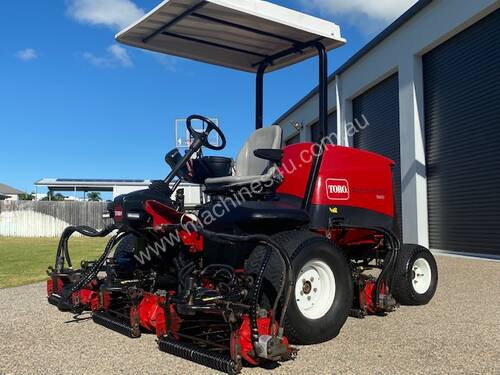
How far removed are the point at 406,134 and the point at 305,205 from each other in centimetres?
947

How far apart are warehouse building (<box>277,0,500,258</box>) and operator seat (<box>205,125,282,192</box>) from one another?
4.35 meters

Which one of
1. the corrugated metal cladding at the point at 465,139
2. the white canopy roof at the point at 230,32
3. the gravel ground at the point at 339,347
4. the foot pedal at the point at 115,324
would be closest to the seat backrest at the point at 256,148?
the white canopy roof at the point at 230,32

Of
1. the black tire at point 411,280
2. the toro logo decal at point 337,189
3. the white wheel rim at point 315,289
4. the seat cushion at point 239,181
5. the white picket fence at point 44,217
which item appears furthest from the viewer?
the white picket fence at point 44,217

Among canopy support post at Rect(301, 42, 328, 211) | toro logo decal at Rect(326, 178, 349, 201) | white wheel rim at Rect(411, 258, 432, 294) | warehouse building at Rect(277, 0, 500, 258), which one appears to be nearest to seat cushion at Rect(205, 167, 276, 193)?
canopy support post at Rect(301, 42, 328, 211)

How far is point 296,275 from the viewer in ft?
12.4

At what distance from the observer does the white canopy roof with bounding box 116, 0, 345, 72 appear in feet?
14.5

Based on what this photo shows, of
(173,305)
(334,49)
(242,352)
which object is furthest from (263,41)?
(242,352)

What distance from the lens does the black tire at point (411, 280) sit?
545 cm

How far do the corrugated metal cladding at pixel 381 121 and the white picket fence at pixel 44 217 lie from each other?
55.4 feet

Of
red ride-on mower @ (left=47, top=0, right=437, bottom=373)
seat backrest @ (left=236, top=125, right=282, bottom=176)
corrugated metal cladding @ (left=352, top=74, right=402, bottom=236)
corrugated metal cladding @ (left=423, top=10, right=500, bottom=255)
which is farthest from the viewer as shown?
corrugated metal cladding @ (left=352, top=74, right=402, bottom=236)

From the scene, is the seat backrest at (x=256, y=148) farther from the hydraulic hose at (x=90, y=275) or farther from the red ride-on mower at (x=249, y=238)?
the hydraulic hose at (x=90, y=275)

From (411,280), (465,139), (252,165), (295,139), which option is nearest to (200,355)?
(252,165)

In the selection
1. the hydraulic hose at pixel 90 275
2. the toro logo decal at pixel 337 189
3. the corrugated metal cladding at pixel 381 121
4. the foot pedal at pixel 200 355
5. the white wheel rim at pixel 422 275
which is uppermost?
the corrugated metal cladding at pixel 381 121

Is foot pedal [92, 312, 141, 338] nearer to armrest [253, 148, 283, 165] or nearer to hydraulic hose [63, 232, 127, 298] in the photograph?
hydraulic hose [63, 232, 127, 298]
